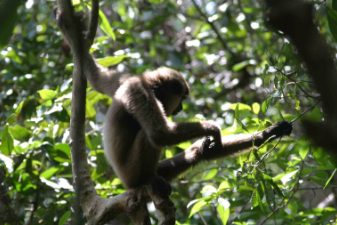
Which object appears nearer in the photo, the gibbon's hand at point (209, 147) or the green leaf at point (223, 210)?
the green leaf at point (223, 210)

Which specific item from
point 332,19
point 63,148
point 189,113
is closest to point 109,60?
point 63,148

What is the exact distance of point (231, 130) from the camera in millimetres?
6039

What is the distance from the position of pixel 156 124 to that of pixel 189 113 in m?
3.86

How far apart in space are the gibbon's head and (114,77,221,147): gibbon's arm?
859 mm

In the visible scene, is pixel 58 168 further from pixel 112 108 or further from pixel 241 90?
pixel 241 90

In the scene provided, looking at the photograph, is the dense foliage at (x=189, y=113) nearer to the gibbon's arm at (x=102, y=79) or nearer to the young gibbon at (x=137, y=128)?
the gibbon's arm at (x=102, y=79)

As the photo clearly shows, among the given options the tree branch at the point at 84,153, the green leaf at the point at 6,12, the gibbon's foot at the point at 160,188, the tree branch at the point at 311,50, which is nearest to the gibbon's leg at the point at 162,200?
the gibbon's foot at the point at 160,188

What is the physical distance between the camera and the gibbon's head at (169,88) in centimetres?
749

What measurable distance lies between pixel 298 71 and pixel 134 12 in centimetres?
763

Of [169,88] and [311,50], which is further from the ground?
[311,50]

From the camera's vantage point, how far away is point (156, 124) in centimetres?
607

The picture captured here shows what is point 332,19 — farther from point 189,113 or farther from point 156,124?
point 189,113

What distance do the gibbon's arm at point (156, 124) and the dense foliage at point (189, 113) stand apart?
1.10 feet

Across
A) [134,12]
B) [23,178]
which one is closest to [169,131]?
[23,178]
